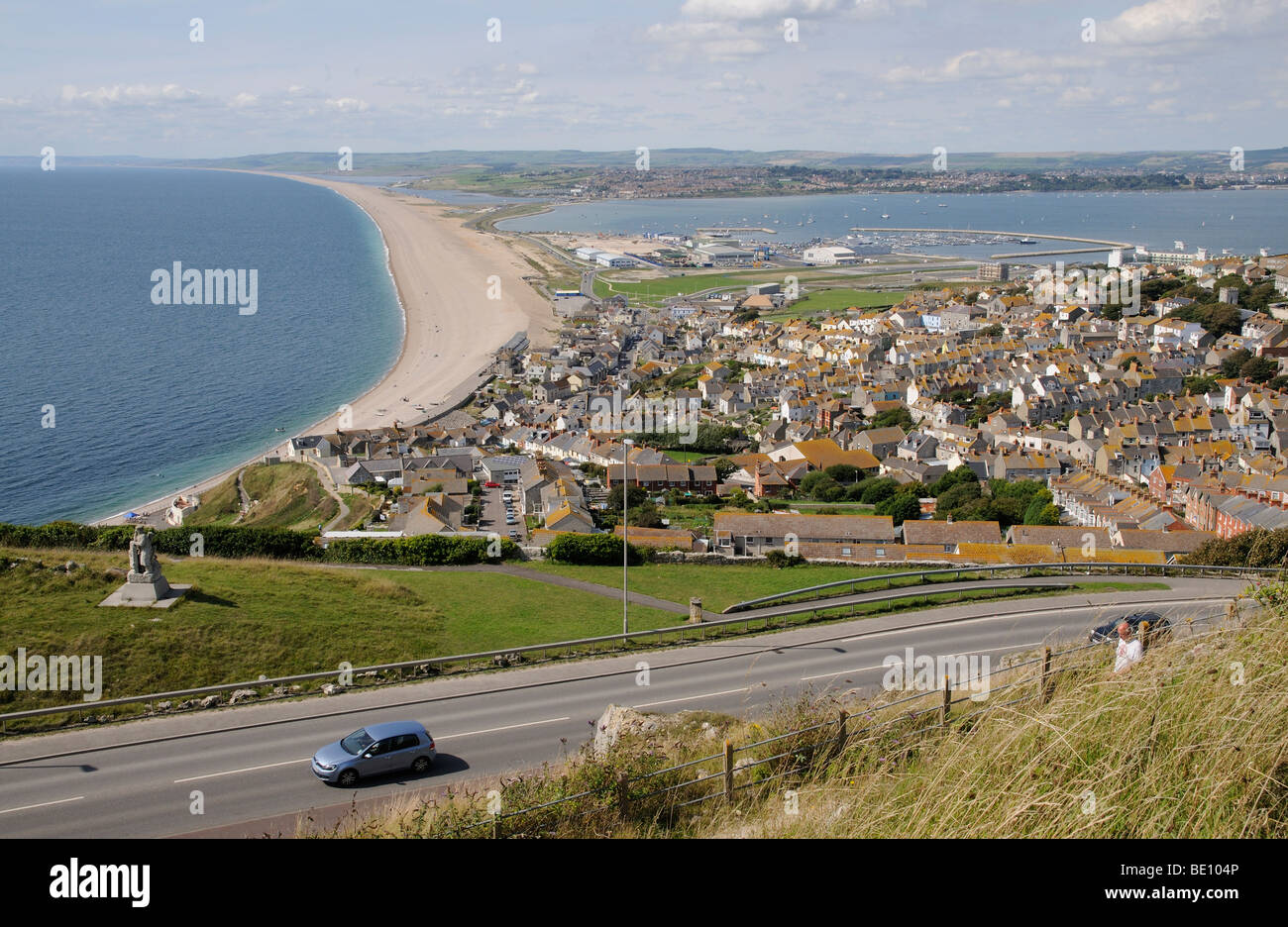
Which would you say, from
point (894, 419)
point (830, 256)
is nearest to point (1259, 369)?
point (894, 419)

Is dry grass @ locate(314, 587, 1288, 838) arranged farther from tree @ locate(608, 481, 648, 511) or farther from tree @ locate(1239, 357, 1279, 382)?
tree @ locate(1239, 357, 1279, 382)

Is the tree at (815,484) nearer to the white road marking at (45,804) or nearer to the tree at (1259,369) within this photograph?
the tree at (1259,369)

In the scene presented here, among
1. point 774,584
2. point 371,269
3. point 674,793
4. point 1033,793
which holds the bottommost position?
point 774,584

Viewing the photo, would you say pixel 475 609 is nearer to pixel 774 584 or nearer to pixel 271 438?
pixel 774 584

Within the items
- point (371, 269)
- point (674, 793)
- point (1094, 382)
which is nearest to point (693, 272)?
point (371, 269)

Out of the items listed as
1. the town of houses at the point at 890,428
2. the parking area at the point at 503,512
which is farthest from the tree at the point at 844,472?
the parking area at the point at 503,512
